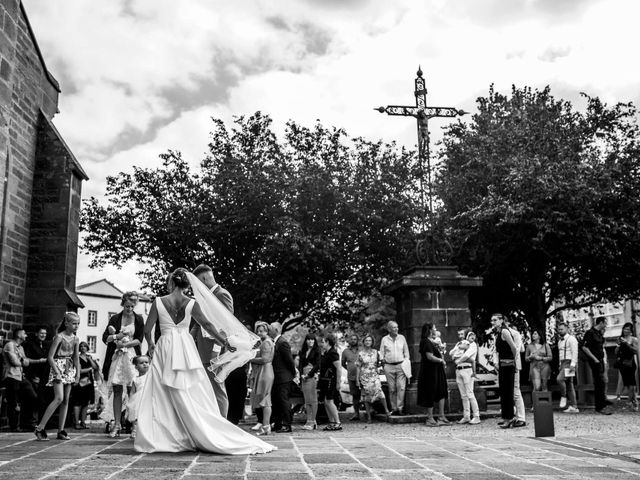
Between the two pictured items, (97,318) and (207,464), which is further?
(97,318)

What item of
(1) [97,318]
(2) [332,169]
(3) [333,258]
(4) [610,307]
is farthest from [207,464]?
(1) [97,318]

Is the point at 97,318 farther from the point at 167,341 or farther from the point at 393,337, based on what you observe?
the point at 167,341

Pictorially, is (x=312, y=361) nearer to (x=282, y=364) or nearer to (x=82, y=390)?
(x=282, y=364)

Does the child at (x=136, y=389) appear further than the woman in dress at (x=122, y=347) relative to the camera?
No

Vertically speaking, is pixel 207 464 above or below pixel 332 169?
below

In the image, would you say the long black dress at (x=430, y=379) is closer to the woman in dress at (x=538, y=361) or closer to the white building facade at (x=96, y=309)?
the woman in dress at (x=538, y=361)

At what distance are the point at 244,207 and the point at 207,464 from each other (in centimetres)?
1746

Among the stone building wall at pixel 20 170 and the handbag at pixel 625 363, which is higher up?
the stone building wall at pixel 20 170

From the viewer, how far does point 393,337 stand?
47.2 feet

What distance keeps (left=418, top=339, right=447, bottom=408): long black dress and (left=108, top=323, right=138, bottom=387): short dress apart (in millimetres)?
5602

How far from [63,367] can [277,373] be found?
3.55 metres

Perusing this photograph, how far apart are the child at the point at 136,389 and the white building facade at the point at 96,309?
57727mm

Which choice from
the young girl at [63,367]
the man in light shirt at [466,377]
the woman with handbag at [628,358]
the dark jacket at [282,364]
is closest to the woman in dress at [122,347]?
the young girl at [63,367]

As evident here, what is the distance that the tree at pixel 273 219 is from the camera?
77.2ft
